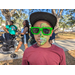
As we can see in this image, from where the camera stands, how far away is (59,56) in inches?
42.8

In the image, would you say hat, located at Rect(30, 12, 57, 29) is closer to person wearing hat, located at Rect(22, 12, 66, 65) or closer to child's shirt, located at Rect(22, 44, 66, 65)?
person wearing hat, located at Rect(22, 12, 66, 65)

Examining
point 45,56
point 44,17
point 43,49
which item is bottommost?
point 45,56

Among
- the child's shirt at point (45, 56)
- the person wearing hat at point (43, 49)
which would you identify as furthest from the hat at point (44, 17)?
the child's shirt at point (45, 56)

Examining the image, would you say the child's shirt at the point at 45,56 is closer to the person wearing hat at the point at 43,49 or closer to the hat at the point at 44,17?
the person wearing hat at the point at 43,49

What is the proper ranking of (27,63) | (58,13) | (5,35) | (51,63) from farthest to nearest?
(58,13) < (5,35) < (27,63) < (51,63)

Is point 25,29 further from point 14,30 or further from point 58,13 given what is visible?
point 58,13

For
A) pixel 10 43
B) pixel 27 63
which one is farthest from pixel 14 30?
pixel 27 63

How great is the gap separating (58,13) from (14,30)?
16.7 feet

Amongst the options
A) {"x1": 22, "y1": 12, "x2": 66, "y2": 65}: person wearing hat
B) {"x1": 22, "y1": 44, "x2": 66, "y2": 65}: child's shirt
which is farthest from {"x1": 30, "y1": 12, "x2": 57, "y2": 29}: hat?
{"x1": 22, "y1": 44, "x2": 66, "y2": 65}: child's shirt

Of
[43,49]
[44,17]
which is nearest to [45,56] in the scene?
[43,49]

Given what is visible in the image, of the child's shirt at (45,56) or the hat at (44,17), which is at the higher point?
the hat at (44,17)

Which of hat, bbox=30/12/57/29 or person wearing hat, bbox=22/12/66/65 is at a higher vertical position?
hat, bbox=30/12/57/29

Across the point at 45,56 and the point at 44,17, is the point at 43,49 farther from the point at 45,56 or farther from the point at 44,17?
the point at 44,17

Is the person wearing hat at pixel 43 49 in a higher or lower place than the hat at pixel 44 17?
lower
